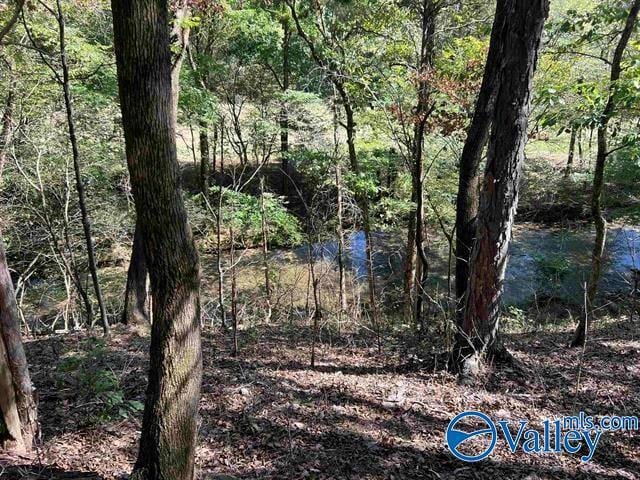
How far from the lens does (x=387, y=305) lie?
1062cm

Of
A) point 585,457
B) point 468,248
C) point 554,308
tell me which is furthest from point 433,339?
point 554,308

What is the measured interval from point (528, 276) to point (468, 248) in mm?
9586

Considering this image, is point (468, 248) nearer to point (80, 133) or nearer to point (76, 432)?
point (76, 432)

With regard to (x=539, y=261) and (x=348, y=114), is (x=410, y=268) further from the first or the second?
(x=539, y=261)

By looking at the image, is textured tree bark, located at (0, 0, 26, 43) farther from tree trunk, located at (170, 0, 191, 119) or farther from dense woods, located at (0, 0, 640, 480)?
→ tree trunk, located at (170, 0, 191, 119)

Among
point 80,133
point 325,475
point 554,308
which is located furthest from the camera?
point 554,308

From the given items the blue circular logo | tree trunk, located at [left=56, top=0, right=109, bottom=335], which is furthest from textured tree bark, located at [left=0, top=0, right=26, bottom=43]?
the blue circular logo

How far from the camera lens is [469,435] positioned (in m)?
3.11

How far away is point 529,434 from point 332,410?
4.90 feet

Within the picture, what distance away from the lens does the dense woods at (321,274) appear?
87.1 inches

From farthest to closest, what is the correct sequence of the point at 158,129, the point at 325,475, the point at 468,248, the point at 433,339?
1. the point at 433,339
2. the point at 468,248
3. the point at 325,475
4. the point at 158,129

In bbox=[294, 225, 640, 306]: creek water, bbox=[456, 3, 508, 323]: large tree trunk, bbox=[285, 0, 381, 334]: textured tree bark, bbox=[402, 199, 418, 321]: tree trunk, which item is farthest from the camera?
bbox=[294, 225, 640, 306]: creek water

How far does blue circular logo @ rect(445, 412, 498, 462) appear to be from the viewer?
9.57ft

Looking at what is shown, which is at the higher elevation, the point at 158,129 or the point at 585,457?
the point at 158,129
